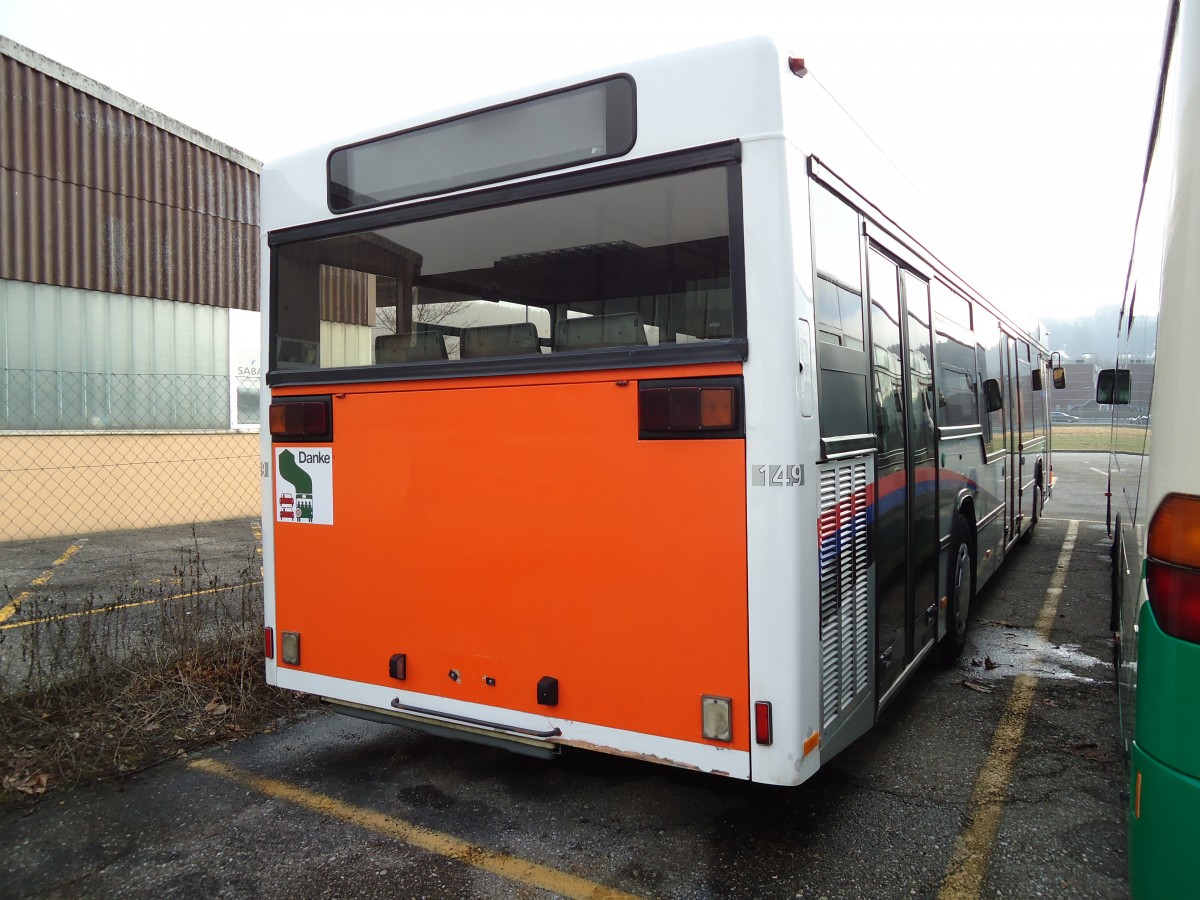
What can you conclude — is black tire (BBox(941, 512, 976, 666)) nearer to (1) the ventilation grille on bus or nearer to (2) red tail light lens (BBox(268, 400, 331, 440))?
(1) the ventilation grille on bus

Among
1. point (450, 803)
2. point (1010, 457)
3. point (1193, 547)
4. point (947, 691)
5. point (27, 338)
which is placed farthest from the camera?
point (27, 338)

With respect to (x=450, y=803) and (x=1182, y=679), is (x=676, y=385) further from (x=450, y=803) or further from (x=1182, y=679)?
(x=450, y=803)

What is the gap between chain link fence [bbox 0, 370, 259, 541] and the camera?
10875 millimetres

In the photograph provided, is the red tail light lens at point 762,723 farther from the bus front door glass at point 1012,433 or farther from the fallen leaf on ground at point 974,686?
the bus front door glass at point 1012,433

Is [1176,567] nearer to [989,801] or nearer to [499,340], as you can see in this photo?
[989,801]

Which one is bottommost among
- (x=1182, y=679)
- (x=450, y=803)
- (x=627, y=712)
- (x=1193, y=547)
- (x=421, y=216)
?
(x=450, y=803)

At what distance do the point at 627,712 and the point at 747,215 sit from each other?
1.97 metres

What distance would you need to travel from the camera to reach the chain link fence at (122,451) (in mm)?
10875

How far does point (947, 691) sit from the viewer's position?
219 inches

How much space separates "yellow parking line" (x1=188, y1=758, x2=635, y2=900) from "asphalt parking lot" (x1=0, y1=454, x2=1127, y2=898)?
1 centimetres

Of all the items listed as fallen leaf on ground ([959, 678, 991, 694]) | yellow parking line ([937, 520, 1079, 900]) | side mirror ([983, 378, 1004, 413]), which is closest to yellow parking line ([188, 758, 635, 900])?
yellow parking line ([937, 520, 1079, 900])

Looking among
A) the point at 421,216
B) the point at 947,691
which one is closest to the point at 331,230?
the point at 421,216

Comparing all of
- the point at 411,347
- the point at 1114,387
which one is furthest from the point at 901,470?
the point at 1114,387

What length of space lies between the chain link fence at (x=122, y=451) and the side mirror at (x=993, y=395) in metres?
11.2
